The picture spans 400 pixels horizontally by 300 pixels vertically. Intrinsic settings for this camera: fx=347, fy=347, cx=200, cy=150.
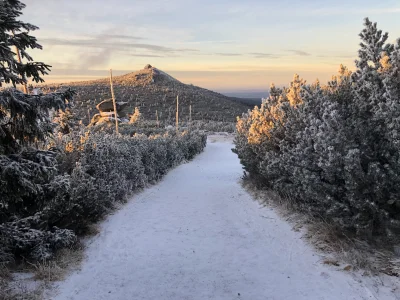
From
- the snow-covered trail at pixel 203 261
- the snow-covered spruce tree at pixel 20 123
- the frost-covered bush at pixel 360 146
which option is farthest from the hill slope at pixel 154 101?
the snow-covered spruce tree at pixel 20 123

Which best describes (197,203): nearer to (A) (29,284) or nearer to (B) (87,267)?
(B) (87,267)

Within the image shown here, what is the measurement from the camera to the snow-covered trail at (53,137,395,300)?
15.3ft

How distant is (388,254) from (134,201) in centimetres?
706

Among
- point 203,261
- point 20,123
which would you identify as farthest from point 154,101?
point 20,123

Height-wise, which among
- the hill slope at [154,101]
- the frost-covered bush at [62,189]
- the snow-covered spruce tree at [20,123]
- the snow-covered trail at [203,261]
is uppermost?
the snow-covered spruce tree at [20,123]

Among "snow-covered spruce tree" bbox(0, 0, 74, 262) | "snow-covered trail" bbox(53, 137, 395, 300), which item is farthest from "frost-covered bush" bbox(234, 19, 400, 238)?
"snow-covered spruce tree" bbox(0, 0, 74, 262)

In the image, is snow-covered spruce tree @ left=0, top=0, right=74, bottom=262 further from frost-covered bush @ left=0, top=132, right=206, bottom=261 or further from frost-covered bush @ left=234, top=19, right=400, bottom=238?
frost-covered bush @ left=234, top=19, right=400, bottom=238

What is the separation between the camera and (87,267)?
18.1ft

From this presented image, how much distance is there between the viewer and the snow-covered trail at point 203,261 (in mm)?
4648

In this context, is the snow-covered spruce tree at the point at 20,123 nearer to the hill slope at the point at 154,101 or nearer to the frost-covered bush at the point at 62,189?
the frost-covered bush at the point at 62,189

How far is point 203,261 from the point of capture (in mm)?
5746

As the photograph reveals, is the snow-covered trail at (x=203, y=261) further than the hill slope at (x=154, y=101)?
No

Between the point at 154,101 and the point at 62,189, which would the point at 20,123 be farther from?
the point at 154,101

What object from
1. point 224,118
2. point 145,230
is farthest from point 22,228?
point 224,118
